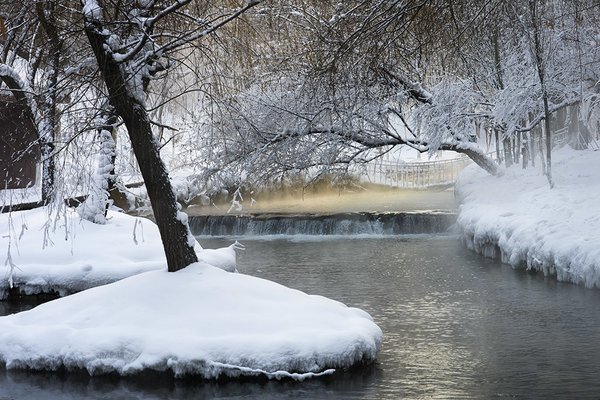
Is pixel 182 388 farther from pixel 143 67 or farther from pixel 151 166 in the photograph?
pixel 143 67

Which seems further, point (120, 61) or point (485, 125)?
point (485, 125)

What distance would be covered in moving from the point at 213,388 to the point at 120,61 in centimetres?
385

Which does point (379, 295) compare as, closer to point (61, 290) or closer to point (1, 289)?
point (61, 290)

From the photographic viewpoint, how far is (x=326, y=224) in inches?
938

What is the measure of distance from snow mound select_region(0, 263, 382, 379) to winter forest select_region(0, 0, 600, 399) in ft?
0.09

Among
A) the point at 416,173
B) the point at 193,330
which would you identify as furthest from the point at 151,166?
the point at 416,173

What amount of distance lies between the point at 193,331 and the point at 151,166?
2413mm

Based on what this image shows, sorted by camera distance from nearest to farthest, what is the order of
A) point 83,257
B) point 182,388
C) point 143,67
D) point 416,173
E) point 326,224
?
1. point 182,388
2. point 143,67
3. point 83,257
4. point 326,224
5. point 416,173

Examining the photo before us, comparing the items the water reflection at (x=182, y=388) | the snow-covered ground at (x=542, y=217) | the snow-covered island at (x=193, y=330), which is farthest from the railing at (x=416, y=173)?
the water reflection at (x=182, y=388)

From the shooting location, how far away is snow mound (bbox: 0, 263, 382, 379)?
934cm

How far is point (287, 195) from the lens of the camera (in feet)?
106

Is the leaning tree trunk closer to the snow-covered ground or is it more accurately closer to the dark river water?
the dark river water

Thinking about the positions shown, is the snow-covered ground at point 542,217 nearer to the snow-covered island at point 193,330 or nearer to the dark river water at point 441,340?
the dark river water at point 441,340

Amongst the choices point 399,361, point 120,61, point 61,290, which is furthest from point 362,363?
point 61,290
